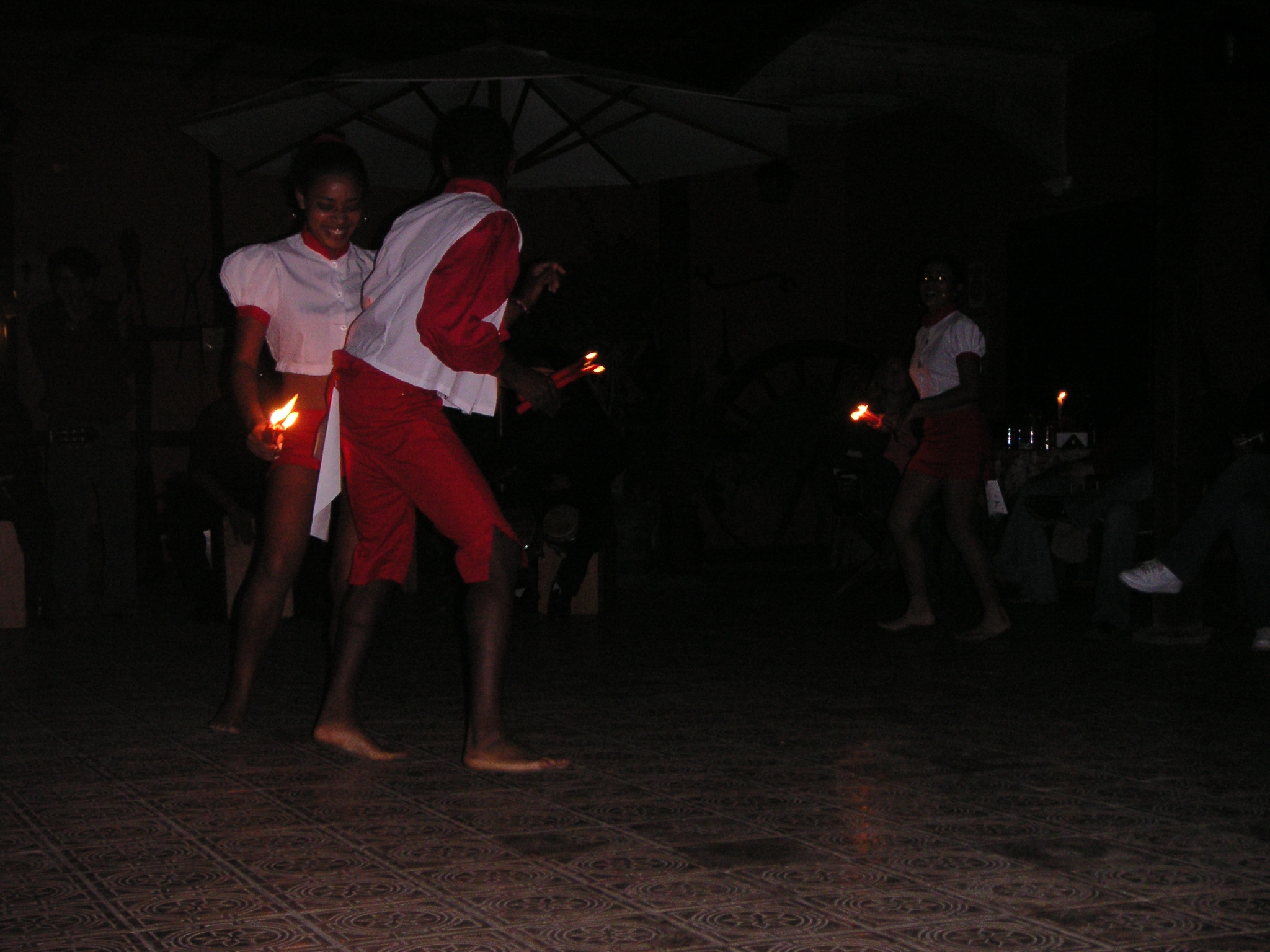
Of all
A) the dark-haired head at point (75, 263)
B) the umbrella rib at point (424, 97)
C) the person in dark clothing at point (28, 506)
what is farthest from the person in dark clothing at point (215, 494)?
the umbrella rib at point (424, 97)

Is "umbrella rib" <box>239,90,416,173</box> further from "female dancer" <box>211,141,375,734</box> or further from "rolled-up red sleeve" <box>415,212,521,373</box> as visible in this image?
"rolled-up red sleeve" <box>415,212,521,373</box>

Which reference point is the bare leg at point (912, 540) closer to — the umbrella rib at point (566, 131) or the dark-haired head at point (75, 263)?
the umbrella rib at point (566, 131)

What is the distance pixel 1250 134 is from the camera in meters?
9.72

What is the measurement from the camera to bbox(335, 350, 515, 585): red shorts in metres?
3.82

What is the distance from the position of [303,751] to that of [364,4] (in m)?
5.23

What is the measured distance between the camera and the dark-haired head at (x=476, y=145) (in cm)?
399

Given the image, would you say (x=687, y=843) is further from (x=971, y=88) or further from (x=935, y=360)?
(x=971, y=88)

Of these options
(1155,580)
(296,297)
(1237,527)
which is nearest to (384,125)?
(296,297)

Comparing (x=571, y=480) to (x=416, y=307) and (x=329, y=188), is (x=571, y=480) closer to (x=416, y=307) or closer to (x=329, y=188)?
(x=329, y=188)

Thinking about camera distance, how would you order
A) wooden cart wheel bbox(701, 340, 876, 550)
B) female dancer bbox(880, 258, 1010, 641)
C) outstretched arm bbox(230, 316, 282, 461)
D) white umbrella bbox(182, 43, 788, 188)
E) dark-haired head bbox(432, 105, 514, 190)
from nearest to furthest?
dark-haired head bbox(432, 105, 514, 190) < outstretched arm bbox(230, 316, 282, 461) < white umbrella bbox(182, 43, 788, 188) < female dancer bbox(880, 258, 1010, 641) < wooden cart wheel bbox(701, 340, 876, 550)

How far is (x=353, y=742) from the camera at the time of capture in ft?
13.4

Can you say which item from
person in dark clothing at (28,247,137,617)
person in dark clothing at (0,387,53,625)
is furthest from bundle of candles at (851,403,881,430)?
person in dark clothing at (0,387,53,625)

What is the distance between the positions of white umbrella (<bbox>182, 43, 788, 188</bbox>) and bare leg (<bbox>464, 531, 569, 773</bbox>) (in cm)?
243

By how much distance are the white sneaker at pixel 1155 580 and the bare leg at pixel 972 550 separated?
57 cm
